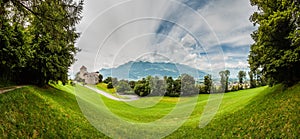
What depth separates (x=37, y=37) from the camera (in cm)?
2428

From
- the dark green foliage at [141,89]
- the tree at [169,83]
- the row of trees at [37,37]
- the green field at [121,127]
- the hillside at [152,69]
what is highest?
the row of trees at [37,37]

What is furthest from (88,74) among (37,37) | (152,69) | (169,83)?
(169,83)

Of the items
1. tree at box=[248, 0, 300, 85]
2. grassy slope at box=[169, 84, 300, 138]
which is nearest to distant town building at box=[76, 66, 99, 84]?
grassy slope at box=[169, 84, 300, 138]

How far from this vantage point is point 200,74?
16.8 m

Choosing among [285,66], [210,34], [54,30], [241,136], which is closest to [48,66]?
[54,30]

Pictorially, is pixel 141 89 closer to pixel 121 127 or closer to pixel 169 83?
pixel 169 83

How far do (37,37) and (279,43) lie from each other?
2735 cm

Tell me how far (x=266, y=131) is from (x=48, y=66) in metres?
23.7

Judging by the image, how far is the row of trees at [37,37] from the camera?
12.2 m

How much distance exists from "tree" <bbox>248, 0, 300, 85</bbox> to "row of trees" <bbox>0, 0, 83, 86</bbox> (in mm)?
16796

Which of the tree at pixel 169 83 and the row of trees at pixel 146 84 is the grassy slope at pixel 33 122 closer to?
the row of trees at pixel 146 84

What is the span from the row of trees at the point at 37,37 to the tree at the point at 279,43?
16.8 metres

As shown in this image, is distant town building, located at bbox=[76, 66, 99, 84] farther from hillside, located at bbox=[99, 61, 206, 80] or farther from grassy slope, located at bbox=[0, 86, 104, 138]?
grassy slope, located at bbox=[0, 86, 104, 138]

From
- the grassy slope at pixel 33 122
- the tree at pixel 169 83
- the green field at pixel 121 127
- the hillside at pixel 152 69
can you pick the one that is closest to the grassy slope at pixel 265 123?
the green field at pixel 121 127
